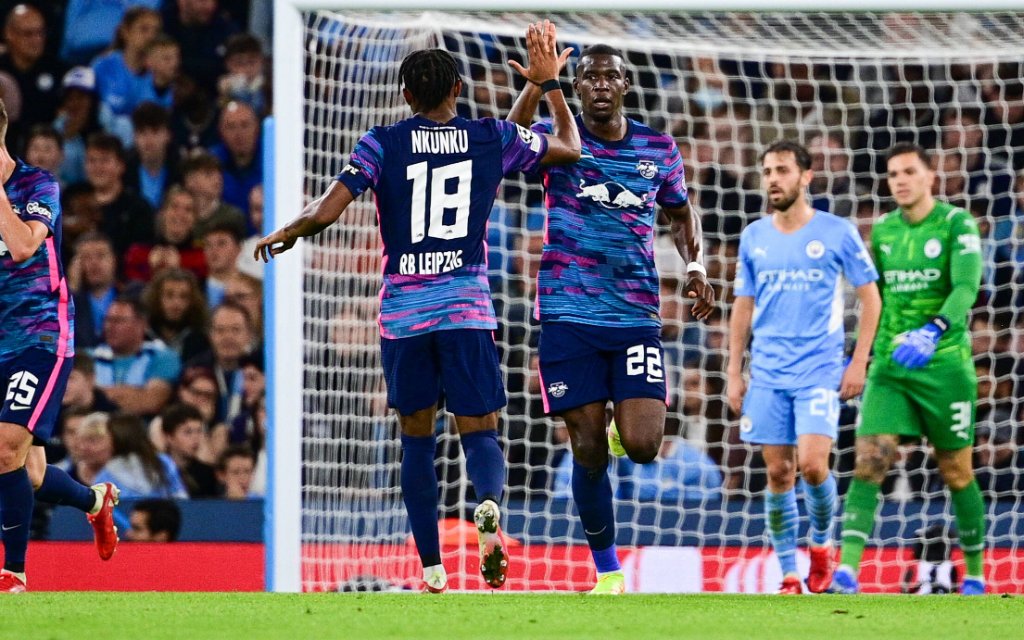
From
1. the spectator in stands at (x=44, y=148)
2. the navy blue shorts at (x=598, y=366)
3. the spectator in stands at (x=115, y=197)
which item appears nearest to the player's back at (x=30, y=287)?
the navy blue shorts at (x=598, y=366)

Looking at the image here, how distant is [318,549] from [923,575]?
10.6ft

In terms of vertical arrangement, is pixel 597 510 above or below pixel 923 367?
below

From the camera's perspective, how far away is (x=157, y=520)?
8805 millimetres

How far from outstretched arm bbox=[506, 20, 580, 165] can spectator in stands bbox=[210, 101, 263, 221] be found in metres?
5.43

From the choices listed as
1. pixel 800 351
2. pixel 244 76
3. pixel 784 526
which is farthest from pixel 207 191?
pixel 784 526

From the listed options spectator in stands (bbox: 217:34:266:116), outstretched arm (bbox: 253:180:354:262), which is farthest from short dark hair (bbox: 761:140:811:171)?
spectator in stands (bbox: 217:34:266:116)

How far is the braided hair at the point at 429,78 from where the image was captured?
5.64 m

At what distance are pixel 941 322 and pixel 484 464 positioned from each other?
2.45 metres

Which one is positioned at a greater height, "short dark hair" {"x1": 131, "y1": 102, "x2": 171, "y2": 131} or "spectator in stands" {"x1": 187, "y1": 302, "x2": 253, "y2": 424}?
"short dark hair" {"x1": 131, "y1": 102, "x2": 171, "y2": 131}

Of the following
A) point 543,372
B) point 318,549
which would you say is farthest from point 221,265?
point 543,372

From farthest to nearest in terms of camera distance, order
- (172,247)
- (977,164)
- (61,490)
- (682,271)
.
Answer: (172,247), (682,271), (977,164), (61,490)

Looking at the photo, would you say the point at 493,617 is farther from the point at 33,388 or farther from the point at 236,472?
the point at 236,472

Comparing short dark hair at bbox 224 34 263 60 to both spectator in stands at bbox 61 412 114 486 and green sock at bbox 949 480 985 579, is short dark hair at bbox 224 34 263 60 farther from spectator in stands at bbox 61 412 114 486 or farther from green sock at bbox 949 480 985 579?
green sock at bbox 949 480 985 579

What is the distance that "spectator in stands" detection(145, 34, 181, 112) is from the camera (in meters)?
11.2
